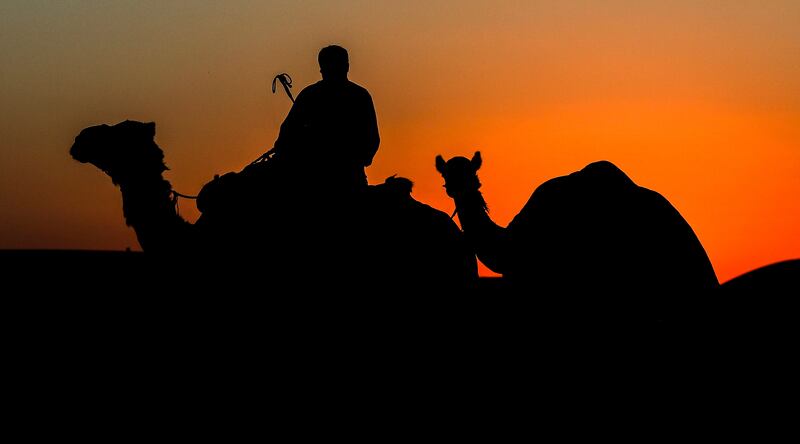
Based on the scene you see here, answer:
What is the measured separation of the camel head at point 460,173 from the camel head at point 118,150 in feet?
8.28

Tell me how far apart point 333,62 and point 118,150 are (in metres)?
2.54

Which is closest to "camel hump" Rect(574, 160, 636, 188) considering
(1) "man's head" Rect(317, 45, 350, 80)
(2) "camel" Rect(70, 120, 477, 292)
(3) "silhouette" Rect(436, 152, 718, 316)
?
(3) "silhouette" Rect(436, 152, 718, 316)

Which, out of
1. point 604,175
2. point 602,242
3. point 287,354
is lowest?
point 287,354

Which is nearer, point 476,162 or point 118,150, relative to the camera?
point 118,150

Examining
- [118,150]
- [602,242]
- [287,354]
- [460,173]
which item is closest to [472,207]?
[460,173]

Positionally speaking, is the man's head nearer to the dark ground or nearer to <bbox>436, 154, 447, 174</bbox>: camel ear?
<bbox>436, 154, 447, 174</bbox>: camel ear

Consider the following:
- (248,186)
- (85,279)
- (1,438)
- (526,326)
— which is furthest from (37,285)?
(526,326)

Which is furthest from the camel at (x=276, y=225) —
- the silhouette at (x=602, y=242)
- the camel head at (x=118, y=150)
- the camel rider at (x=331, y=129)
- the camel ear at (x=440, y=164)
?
the silhouette at (x=602, y=242)

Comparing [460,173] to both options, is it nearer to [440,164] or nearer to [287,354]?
[440,164]

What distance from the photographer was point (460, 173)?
1055cm

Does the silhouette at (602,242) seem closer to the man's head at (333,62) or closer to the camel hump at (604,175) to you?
the camel hump at (604,175)

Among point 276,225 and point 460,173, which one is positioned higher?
point 460,173

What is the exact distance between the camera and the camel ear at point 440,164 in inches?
416

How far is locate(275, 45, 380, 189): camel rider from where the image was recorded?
10844mm
